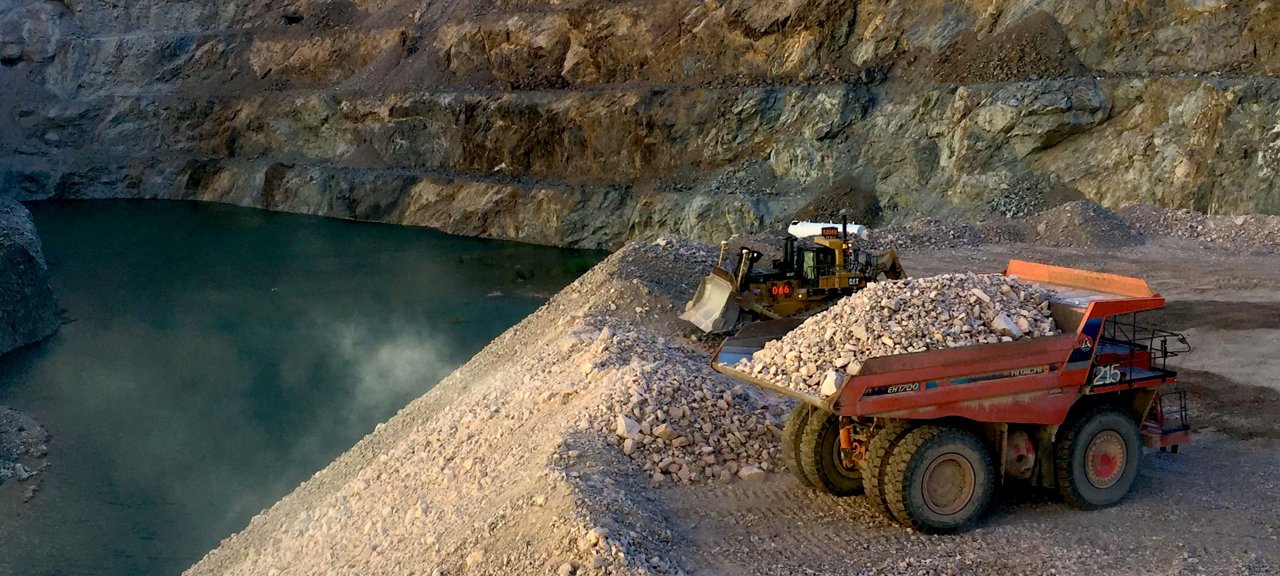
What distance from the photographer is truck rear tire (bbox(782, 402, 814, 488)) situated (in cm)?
927

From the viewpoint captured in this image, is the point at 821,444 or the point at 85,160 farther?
the point at 85,160

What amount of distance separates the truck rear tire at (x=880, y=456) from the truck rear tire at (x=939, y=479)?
0.20ft

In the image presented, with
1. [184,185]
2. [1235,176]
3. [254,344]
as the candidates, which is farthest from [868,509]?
[184,185]

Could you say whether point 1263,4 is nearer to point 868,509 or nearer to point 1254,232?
point 1254,232

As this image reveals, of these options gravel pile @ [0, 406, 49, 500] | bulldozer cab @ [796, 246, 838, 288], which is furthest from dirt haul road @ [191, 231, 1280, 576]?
gravel pile @ [0, 406, 49, 500]

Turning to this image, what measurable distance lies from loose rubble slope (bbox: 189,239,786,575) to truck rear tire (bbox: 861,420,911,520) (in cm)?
140

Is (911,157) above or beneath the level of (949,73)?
beneath

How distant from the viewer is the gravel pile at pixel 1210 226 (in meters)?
22.6

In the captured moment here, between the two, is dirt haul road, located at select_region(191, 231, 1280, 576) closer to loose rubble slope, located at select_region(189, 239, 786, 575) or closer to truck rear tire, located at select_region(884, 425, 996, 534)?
loose rubble slope, located at select_region(189, 239, 786, 575)

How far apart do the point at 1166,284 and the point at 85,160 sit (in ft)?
167

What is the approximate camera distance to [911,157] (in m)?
31.6

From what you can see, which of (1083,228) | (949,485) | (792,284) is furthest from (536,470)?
(1083,228)

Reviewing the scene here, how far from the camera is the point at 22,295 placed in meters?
25.9

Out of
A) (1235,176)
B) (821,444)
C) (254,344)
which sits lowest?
(254,344)
